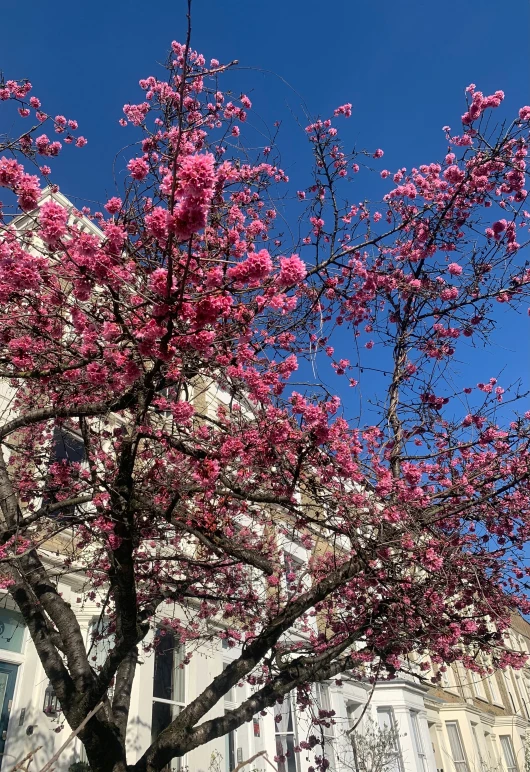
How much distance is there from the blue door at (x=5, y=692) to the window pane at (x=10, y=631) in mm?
240

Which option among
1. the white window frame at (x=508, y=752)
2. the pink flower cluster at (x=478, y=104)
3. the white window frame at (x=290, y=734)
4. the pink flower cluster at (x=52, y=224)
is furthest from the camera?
the white window frame at (x=508, y=752)

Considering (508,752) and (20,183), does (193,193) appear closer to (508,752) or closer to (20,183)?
(20,183)

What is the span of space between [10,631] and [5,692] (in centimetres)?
78

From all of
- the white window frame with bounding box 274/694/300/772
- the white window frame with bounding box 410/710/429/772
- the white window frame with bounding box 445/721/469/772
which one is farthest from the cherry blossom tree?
the white window frame with bounding box 445/721/469/772

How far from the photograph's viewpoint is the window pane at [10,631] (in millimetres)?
7707

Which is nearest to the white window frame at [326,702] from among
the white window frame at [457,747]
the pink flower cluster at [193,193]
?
the white window frame at [457,747]

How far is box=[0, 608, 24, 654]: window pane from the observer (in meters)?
7.71

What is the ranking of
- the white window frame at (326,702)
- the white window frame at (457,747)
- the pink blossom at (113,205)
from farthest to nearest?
the white window frame at (457,747)
the white window frame at (326,702)
the pink blossom at (113,205)

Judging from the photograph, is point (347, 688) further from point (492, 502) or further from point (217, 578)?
point (492, 502)

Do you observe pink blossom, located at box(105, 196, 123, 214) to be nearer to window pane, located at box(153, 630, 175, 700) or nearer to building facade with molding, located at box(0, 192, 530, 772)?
building facade with molding, located at box(0, 192, 530, 772)

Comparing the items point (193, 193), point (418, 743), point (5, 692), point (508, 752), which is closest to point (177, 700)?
point (5, 692)

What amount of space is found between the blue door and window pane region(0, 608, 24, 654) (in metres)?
0.24

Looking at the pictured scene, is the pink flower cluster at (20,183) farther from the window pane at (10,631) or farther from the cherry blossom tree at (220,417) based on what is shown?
the window pane at (10,631)

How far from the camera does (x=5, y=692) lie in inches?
294
